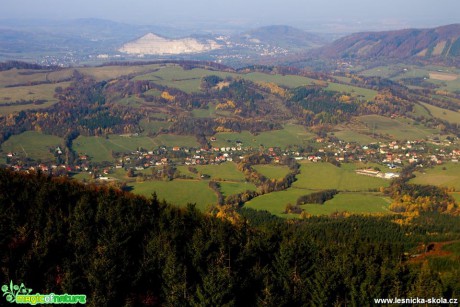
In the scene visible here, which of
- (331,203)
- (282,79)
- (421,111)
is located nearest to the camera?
(331,203)

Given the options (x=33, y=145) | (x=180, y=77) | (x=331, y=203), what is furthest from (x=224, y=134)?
(x=180, y=77)

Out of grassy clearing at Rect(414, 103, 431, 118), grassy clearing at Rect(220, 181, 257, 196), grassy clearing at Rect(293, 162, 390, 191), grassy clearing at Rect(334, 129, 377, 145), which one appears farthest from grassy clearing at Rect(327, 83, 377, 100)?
grassy clearing at Rect(220, 181, 257, 196)

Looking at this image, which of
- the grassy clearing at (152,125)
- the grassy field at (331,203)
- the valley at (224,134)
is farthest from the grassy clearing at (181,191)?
the grassy clearing at (152,125)

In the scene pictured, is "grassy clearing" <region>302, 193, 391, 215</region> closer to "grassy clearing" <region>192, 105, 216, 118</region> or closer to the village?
the village

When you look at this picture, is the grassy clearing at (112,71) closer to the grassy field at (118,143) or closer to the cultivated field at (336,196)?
the grassy field at (118,143)

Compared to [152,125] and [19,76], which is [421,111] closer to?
[152,125]
